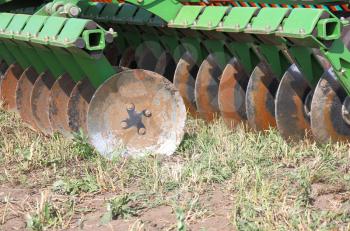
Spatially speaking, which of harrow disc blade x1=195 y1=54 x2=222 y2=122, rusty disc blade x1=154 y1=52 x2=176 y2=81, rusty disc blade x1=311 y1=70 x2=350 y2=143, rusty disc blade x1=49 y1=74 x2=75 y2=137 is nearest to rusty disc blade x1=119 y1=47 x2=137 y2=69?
rusty disc blade x1=154 y1=52 x2=176 y2=81

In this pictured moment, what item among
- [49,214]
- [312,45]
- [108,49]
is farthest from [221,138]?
[108,49]

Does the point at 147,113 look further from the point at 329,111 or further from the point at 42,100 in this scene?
the point at 329,111

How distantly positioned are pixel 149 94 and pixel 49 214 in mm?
1448

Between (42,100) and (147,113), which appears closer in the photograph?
(147,113)

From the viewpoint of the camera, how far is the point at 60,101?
504cm

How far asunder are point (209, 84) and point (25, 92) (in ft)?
4.94

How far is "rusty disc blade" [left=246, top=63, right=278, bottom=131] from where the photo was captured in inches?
191

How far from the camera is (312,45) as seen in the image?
4121 mm

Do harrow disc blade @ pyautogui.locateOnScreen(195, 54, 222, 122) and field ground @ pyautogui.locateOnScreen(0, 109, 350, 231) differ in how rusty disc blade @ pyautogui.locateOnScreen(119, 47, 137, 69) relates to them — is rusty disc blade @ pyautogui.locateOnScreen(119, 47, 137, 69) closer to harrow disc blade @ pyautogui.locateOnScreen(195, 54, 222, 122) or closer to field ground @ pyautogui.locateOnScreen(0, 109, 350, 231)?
harrow disc blade @ pyautogui.locateOnScreen(195, 54, 222, 122)

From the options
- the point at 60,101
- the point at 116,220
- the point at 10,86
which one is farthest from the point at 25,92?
the point at 116,220

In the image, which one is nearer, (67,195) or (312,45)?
(67,195)

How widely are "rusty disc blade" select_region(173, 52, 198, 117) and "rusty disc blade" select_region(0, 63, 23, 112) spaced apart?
1373mm

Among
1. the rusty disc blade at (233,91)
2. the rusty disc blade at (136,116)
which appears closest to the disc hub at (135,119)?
the rusty disc blade at (136,116)

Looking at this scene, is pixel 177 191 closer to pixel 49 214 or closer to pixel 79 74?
pixel 49 214
